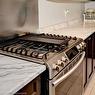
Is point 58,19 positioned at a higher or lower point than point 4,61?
higher

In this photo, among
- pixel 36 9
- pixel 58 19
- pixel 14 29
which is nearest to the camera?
pixel 14 29

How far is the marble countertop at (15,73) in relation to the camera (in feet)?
2.84

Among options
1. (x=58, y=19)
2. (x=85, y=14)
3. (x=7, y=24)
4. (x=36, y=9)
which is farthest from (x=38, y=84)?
(x=85, y=14)

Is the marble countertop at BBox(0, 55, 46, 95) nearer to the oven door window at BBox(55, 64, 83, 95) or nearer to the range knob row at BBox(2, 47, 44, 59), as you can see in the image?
the range knob row at BBox(2, 47, 44, 59)

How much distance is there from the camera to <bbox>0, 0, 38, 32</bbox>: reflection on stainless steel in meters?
1.70

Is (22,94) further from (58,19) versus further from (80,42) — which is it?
(58,19)

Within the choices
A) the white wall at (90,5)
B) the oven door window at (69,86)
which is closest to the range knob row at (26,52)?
the oven door window at (69,86)

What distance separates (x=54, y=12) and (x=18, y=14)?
1.02 meters

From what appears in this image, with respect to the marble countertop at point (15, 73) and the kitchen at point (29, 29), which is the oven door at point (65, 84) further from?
the marble countertop at point (15, 73)

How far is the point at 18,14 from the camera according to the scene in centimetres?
192

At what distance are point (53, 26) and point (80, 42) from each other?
98 cm

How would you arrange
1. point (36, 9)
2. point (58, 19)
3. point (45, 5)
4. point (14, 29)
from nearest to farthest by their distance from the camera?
point (14, 29), point (36, 9), point (45, 5), point (58, 19)

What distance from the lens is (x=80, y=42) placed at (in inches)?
74.0

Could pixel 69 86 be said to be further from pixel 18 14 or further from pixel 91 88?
pixel 91 88
